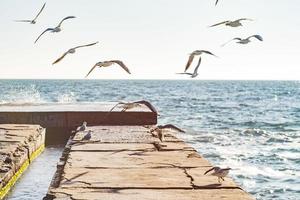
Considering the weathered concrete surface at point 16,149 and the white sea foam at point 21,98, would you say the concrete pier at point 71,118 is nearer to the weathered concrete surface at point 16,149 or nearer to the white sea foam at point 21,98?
the weathered concrete surface at point 16,149

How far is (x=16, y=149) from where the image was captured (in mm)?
8906

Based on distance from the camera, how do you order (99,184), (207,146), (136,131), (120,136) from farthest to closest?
(207,146), (136,131), (120,136), (99,184)

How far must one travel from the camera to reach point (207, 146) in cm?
2384

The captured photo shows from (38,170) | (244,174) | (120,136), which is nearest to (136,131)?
(120,136)

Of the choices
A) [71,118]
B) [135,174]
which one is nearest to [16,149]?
[135,174]

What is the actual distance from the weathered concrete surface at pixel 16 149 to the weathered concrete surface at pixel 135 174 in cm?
90

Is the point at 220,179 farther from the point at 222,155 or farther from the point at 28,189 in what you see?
the point at 222,155

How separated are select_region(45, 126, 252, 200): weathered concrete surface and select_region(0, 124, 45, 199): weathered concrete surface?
0.90 meters

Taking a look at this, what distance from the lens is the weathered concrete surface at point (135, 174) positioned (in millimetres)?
4985

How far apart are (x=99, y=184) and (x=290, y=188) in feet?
35.0

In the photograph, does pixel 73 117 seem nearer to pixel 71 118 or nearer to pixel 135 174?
pixel 71 118

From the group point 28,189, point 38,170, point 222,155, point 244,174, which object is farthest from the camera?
point 222,155

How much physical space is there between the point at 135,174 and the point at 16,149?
3.59 meters

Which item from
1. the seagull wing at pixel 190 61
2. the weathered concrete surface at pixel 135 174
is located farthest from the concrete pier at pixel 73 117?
the seagull wing at pixel 190 61
